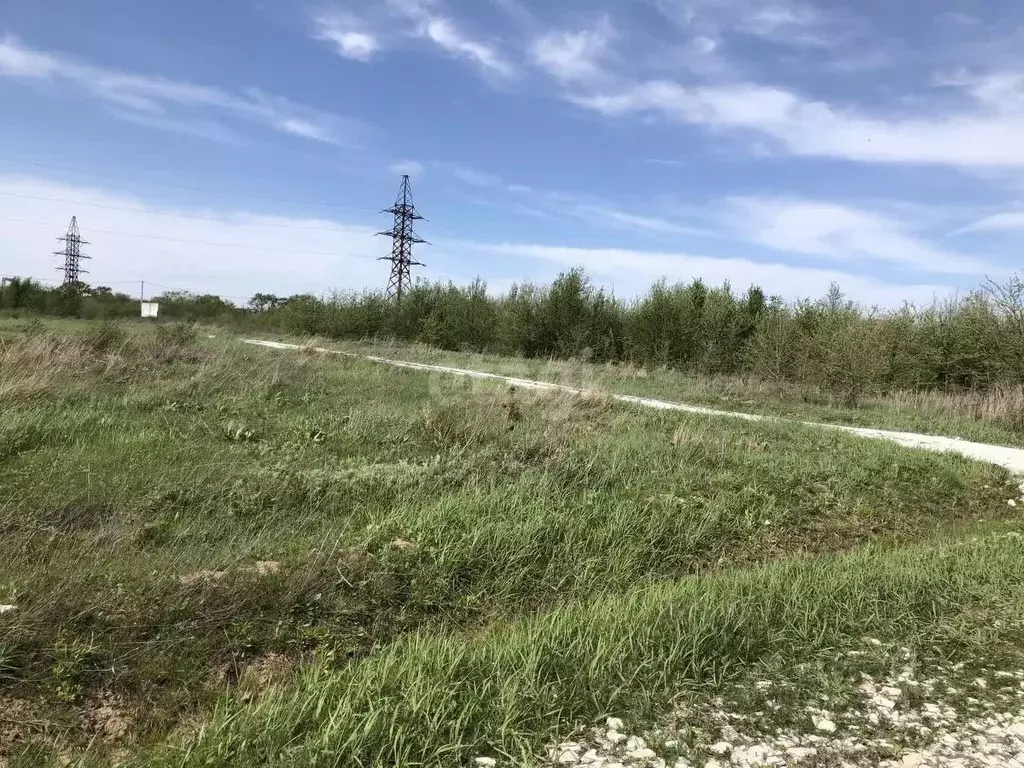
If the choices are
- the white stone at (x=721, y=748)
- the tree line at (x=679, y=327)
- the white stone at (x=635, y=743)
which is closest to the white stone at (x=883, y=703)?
the white stone at (x=721, y=748)

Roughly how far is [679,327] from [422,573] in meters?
27.5

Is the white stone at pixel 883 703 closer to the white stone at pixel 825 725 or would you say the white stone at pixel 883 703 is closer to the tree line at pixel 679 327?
the white stone at pixel 825 725

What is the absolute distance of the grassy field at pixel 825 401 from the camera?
15.1 metres

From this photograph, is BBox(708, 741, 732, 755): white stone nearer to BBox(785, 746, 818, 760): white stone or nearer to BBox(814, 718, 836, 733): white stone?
BBox(785, 746, 818, 760): white stone

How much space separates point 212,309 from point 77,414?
42454mm

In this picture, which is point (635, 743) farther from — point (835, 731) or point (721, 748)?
point (835, 731)

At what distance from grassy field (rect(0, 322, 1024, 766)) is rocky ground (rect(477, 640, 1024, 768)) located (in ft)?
0.70

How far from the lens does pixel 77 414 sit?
8922mm

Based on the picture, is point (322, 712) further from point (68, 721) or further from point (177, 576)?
point (177, 576)

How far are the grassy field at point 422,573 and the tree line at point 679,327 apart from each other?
11.6 metres

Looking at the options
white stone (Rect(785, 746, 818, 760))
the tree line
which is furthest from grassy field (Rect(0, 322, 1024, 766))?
the tree line

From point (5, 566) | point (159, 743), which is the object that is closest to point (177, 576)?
point (5, 566)

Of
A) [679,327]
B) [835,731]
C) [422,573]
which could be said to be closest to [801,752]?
[835,731]

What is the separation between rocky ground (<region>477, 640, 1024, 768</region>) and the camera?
2.96 m
